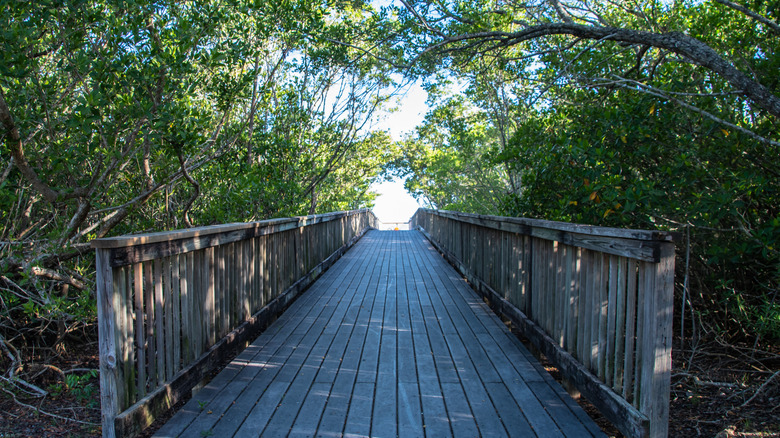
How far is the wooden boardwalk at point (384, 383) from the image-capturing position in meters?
2.59

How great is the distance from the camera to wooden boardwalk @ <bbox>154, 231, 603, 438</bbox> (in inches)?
102

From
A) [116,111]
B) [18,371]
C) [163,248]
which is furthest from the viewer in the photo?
[18,371]

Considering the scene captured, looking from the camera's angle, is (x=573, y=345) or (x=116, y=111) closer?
(x=573, y=345)

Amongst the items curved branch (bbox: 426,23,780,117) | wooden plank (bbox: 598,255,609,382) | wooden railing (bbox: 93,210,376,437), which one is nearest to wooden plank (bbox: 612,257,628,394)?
wooden plank (bbox: 598,255,609,382)

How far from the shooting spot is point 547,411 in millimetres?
2760

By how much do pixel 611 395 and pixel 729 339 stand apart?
7.96ft

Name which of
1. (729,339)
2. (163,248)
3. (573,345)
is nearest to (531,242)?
(573,345)

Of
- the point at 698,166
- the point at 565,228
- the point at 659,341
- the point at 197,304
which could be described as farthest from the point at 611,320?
the point at 197,304

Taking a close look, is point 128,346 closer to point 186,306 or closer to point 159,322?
point 159,322

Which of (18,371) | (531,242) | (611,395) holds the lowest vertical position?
(18,371)

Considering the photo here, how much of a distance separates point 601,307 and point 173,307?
2503mm

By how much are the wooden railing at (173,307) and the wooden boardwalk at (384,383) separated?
0.19 m

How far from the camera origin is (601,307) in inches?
106

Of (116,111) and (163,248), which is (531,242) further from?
(116,111)
